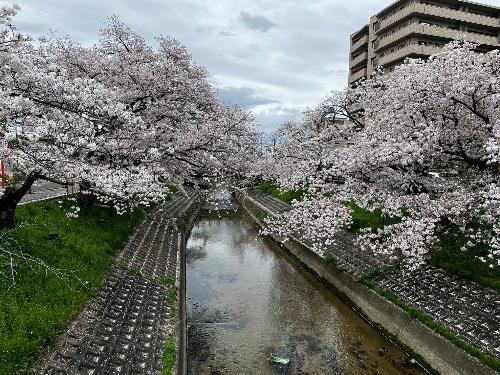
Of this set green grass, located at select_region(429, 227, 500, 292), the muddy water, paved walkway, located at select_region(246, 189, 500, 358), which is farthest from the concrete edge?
green grass, located at select_region(429, 227, 500, 292)

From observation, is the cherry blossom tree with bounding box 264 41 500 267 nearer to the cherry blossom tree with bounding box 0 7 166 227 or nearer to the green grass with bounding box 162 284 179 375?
the green grass with bounding box 162 284 179 375

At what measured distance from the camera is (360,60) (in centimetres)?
6412

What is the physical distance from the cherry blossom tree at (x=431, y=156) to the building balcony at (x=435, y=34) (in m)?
39.5

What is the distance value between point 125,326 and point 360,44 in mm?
62305

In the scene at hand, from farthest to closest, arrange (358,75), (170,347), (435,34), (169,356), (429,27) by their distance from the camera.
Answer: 1. (358,75)
2. (435,34)
3. (429,27)
4. (170,347)
5. (169,356)

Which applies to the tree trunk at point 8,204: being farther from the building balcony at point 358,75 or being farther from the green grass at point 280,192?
the building balcony at point 358,75

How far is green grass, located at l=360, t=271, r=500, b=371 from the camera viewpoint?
1056 centimetres

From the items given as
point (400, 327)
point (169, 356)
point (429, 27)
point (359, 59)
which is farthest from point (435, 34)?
point (169, 356)

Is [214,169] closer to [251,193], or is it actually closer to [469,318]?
[469,318]

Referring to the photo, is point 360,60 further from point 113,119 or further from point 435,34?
point 113,119

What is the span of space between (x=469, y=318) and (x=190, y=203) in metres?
28.2

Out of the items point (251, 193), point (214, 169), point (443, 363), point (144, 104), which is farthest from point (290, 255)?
point (251, 193)

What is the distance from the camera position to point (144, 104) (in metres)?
20.9

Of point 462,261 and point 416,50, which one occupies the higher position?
point 416,50
